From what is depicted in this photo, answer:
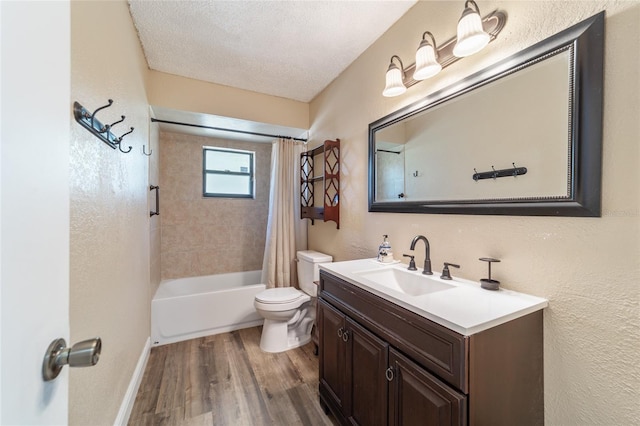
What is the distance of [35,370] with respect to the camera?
41 cm

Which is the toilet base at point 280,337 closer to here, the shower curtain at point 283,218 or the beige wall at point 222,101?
the shower curtain at point 283,218

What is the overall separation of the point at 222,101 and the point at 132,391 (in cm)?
244

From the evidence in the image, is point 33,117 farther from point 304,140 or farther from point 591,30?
point 304,140

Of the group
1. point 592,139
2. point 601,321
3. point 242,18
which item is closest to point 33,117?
point 592,139

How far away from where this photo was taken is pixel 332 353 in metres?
1.51

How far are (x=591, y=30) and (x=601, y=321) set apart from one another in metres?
1.01

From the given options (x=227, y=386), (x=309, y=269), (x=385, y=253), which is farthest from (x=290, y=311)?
(x=385, y=253)

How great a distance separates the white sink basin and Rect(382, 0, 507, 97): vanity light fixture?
1.11 m

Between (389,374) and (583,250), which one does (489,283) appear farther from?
(389,374)

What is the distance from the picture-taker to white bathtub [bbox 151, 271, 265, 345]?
2377mm

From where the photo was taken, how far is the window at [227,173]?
131 inches

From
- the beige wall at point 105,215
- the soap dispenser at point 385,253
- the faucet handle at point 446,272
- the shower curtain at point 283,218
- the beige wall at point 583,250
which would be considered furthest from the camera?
the shower curtain at point 283,218

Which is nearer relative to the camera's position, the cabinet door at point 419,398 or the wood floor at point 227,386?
the cabinet door at point 419,398

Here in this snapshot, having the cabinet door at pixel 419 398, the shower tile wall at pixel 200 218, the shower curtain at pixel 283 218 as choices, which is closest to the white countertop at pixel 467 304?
the cabinet door at pixel 419 398
